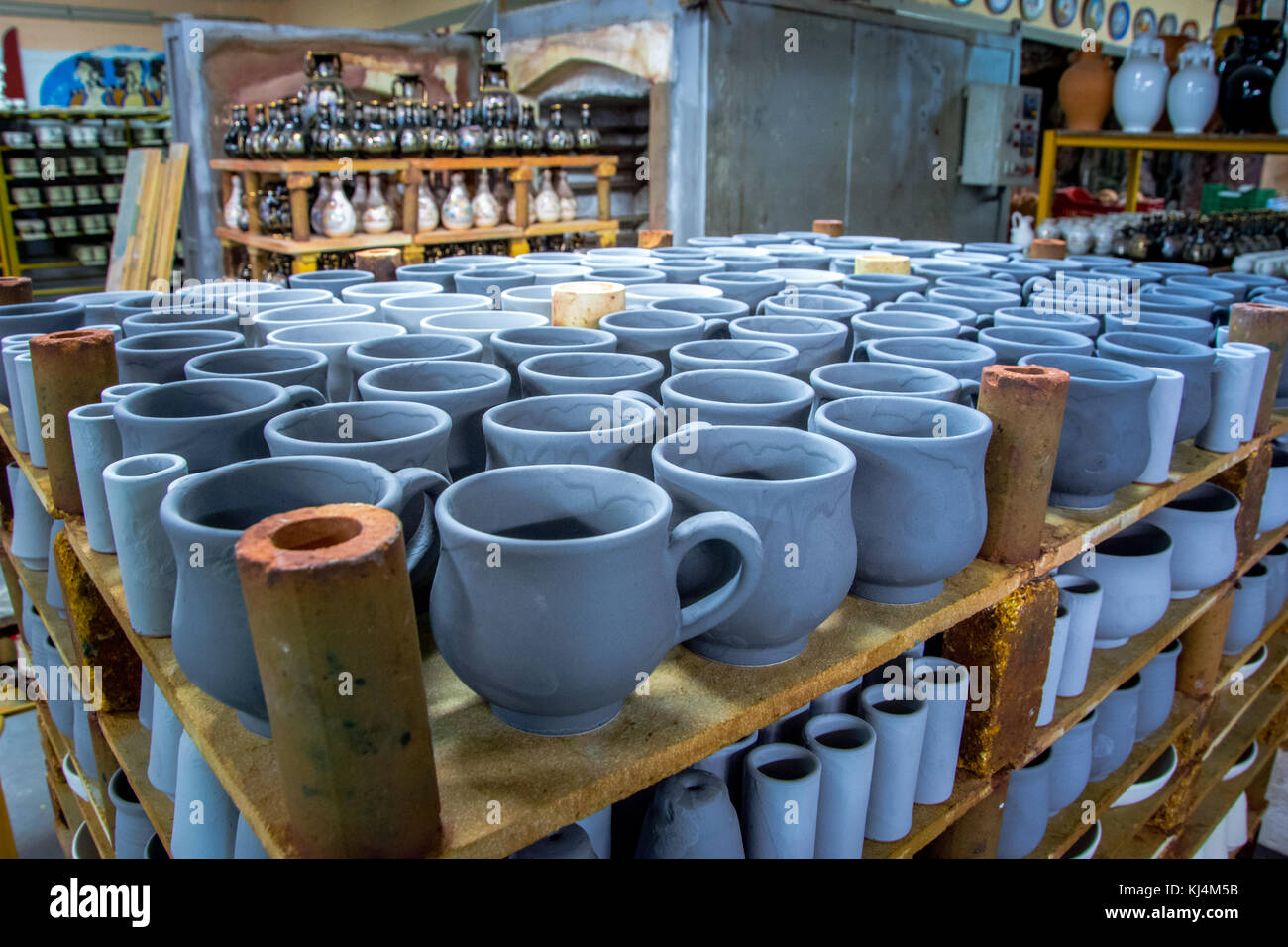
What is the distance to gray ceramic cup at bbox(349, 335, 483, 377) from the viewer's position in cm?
118

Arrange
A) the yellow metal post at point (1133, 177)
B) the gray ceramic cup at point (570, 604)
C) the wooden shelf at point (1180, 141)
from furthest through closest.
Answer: the yellow metal post at point (1133, 177), the wooden shelf at point (1180, 141), the gray ceramic cup at point (570, 604)

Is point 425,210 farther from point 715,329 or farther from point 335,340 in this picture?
point 715,329

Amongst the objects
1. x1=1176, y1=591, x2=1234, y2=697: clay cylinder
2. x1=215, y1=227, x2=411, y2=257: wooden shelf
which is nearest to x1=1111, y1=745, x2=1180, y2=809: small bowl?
x1=1176, y1=591, x2=1234, y2=697: clay cylinder

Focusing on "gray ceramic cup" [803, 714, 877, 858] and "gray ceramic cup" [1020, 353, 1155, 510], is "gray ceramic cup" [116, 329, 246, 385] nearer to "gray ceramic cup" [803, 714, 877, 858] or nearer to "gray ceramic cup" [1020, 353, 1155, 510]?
"gray ceramic cup" [803, 714, 877, 858]

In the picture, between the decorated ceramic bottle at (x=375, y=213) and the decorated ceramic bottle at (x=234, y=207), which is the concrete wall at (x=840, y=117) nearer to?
the decorated ceramic bottle at (x=375, y=213)

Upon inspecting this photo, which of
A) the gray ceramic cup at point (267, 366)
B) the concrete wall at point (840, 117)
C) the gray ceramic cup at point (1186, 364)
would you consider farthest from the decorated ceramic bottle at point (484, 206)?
the gray ceramic cup at point (1186, 364)

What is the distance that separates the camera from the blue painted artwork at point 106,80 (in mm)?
9016

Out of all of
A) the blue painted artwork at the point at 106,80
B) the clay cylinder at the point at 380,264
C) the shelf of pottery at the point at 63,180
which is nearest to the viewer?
the clay cylinder at the point at 380,264

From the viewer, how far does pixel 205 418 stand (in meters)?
0.88

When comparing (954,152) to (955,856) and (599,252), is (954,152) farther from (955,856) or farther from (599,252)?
(955,856)

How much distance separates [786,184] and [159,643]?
4.74m

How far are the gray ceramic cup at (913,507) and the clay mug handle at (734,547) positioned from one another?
0.73 ft

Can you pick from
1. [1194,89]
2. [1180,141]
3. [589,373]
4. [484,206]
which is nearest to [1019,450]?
[589,373]

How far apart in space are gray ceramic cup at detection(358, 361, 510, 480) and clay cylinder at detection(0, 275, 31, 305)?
93 cm
